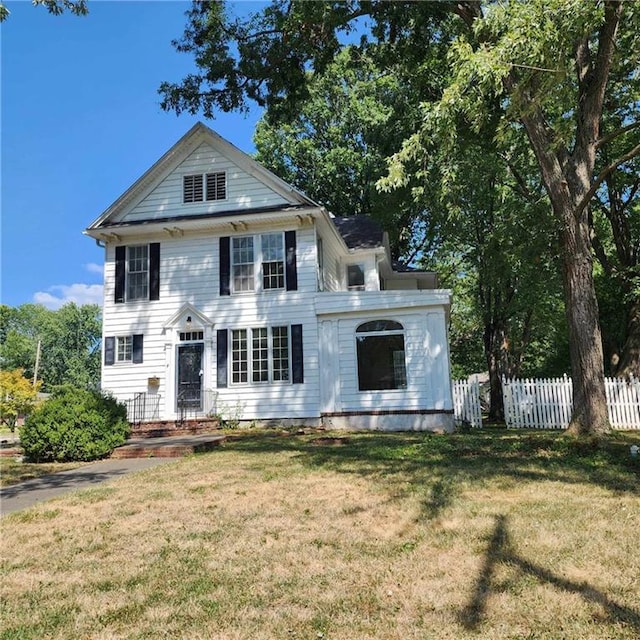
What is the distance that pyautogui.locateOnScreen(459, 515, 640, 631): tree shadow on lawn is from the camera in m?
3.10

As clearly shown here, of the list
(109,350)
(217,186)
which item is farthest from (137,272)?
(217,186)

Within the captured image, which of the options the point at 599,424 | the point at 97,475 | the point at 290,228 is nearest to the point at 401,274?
the point at 290,228

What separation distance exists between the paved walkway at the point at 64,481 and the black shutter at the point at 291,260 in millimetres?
7260

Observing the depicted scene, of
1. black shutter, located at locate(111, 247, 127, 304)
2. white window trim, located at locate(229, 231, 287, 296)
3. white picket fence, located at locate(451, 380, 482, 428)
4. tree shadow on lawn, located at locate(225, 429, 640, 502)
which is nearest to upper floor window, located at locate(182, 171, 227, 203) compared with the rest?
white window trim, located at locate(229, 231, 287, 296)

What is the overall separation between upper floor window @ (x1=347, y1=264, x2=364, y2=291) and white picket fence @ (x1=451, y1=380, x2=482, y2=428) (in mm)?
5148

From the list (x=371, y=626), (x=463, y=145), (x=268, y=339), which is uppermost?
(x=463, y=145)

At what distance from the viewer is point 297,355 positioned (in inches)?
610

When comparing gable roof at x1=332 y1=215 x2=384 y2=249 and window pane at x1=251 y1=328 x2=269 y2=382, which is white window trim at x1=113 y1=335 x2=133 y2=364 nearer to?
window pane at x1=251 y1=328 x2=269 y2=382

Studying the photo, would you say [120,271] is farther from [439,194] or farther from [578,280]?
[578,280]

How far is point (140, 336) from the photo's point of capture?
54.0 feet

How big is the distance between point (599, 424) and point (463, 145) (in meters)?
7.26

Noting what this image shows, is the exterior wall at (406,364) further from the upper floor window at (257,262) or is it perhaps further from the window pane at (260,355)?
the upper floor window at (257,262)

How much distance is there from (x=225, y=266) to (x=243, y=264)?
0.56 metres

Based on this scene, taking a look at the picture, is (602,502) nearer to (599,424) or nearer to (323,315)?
(599,424)
